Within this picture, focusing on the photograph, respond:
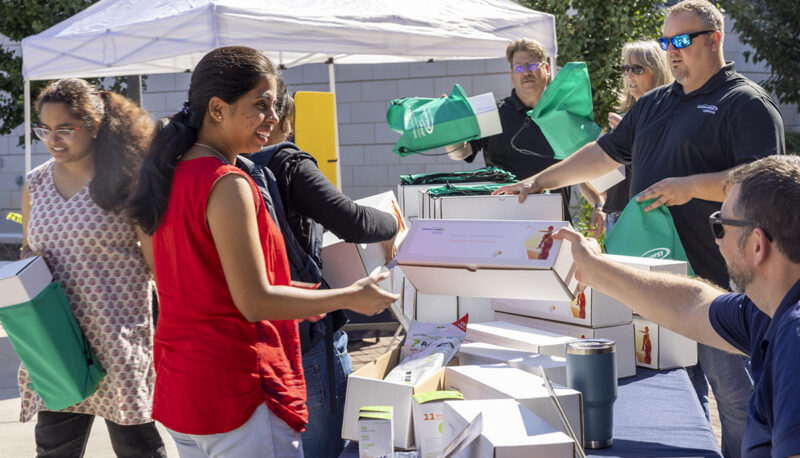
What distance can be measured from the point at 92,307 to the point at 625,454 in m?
1.50

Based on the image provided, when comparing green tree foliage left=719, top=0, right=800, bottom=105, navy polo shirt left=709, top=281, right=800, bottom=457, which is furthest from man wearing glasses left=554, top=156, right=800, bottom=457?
green tree foliage left=719, top=0, right=800, bottom=105

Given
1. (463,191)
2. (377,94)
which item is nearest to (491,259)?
(463,191)

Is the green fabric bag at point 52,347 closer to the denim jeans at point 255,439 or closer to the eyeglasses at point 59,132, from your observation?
the eyeglasses at point 59,132

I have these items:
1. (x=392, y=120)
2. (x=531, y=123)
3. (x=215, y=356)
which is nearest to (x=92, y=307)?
(x=215, y=356)

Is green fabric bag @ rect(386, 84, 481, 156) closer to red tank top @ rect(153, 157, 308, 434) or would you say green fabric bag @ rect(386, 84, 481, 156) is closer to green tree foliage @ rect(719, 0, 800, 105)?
red tank top @ rect(153, 157, 308, 434)

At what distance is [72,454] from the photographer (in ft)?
7.53

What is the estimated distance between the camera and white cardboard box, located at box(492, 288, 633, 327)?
2.12 m

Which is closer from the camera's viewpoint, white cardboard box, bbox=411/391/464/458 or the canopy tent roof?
white cardboard box, bbox=411/391/464/458

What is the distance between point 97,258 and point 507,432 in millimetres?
1391

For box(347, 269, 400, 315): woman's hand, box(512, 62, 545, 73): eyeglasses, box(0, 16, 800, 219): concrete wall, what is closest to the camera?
box(347, 269, 400, 315): woman's hand

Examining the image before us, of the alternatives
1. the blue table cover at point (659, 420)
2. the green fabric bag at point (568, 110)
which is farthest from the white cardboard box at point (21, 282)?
the green fabric bag at point (568, 110)

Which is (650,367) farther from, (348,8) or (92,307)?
(348,8)

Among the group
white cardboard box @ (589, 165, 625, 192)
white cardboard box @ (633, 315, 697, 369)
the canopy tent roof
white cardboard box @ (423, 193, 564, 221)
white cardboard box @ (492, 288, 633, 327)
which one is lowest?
white cardboard box @ (633, 315, 697, 369)

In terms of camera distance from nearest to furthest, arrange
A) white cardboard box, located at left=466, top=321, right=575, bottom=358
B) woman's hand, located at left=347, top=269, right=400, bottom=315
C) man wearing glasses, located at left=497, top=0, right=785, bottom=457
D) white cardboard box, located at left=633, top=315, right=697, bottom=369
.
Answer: woman's hand, located at left=347, top=269, right=400, bottom=315, white cardboard box, located at left=466, top=321, right=575, bottom=358, white cardboard box, located at left=633, top=315, right=697, bottom=369, man wearing glasses, located at left=497, top=0, right=785, bottom=457
